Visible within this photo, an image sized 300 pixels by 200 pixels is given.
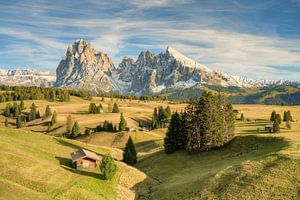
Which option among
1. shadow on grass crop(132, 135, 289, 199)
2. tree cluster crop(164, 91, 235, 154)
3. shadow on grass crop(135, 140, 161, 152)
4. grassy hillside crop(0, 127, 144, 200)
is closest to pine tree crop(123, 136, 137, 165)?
A: shadow on grass crop(132, 135, 289, 199)

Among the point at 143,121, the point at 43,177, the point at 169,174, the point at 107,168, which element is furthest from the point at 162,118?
the point at 43,177

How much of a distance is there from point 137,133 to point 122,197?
86096 millimetres

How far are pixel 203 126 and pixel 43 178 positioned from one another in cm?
4629

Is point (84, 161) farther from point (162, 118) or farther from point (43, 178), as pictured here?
point (162, 118)

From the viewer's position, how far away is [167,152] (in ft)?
304

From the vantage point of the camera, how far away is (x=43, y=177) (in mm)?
53969

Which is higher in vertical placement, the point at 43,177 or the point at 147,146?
the point at 43,177

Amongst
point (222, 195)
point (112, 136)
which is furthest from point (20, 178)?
point (112, 136)

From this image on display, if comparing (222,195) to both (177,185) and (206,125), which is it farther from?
(206,125)

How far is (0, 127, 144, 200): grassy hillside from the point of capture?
4712 cm

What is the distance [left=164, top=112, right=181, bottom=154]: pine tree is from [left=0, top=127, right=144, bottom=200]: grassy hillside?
760 inches

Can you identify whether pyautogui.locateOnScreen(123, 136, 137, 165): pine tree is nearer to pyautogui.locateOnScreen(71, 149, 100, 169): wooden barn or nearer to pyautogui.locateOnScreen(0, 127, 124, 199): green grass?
pyautogui.locateOnScreen(0, 127, 124, 199): green grass

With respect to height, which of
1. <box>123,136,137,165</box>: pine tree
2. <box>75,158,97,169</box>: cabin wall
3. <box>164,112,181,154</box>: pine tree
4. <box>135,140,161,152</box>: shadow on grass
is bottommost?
<box>135,140,161,152</box>: shadow on grass

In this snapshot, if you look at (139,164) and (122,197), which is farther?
(139,164)
